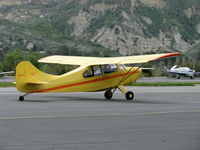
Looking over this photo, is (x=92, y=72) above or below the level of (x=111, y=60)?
below

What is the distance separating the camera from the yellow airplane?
82.5 feet

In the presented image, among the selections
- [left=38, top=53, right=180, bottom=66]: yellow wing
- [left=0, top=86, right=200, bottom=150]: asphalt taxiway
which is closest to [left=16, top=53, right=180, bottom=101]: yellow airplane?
[left=38, top=53, right=180, bottom=66]: yellow wing

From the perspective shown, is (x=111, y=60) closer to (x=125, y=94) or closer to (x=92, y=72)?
(x=92, y=72)

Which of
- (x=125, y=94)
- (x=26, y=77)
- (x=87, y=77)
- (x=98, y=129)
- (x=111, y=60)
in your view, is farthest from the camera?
(x=111, y=60)

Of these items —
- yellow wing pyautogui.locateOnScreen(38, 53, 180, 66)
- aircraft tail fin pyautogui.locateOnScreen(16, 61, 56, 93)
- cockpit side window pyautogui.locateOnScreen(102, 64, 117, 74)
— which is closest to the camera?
aircraft tail fin pyautogui.locateOnScreen(16, 61, 56, 93)

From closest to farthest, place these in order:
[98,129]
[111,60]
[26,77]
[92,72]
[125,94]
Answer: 1. [98,129]
2. [26,77]
3. [125,94]
4. [92,72]
5. [111,60]

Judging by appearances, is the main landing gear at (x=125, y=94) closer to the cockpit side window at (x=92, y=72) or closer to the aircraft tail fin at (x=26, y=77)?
the cockpit side window at (x=92, y=72)

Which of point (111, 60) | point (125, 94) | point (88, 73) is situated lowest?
point (125, 94)

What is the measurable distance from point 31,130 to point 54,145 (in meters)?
2.27

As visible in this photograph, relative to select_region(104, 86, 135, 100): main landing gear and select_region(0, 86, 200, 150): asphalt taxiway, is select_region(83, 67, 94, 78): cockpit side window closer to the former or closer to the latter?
select_region(104, 86, 135, 100): main landing gear

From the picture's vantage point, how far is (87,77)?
27.3m

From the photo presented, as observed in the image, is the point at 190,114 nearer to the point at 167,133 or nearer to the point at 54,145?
A: the point at 167,133

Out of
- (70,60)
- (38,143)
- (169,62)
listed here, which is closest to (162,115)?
(38,143)

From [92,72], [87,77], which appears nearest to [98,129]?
[87,77]
